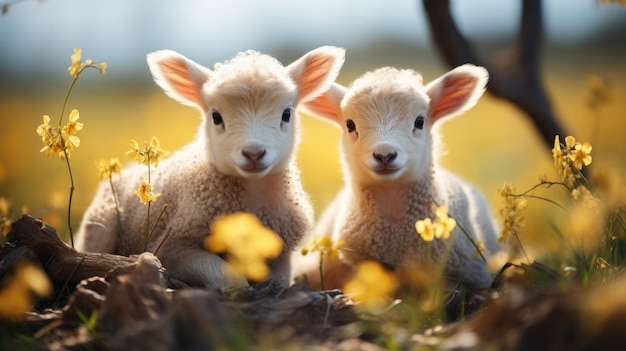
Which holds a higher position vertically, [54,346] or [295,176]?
[295,176]

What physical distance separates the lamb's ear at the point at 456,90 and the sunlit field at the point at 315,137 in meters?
1.13

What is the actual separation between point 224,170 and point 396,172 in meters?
1.09

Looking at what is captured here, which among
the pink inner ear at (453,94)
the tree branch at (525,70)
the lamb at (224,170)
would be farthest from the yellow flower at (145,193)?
the tree branch at (525,70)

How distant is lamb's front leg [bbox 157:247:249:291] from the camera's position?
164 inches

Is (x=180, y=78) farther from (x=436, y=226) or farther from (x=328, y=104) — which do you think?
(x=436, y=226)

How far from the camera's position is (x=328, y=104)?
5.34 m

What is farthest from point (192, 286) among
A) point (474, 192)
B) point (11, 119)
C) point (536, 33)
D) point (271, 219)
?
point (11, 119)

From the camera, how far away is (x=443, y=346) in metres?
2.55

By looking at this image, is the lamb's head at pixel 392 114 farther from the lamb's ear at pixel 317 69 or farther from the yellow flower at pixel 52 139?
the yellow flower at pixel 52 139

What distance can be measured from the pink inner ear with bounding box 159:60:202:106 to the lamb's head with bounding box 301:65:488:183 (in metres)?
0.85

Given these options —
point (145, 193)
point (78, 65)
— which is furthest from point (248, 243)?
point (78, 65)

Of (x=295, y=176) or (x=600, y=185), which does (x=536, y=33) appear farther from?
(x=295, y=176)

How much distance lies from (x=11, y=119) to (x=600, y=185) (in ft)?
26.4

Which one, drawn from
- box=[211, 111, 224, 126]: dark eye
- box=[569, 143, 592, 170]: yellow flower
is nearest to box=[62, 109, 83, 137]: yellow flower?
box=[211, 111, 224, 126]: dark eye
